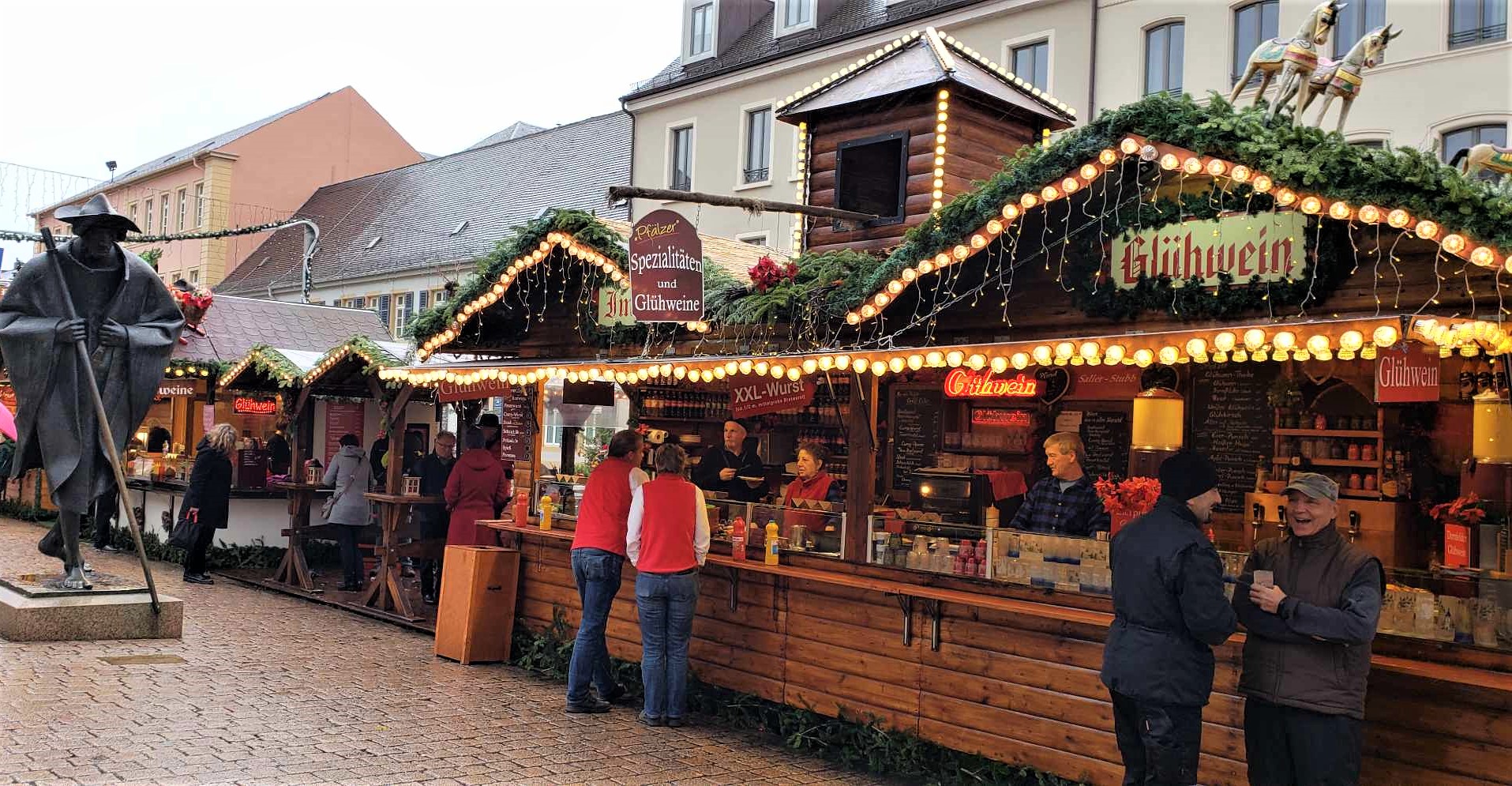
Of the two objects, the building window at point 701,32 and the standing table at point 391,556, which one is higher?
the building window at point 701,32

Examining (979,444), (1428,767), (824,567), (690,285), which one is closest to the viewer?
(1428,767)

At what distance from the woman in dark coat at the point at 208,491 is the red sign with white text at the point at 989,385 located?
7829mm

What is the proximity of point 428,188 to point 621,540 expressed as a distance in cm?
3160

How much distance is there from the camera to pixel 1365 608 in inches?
198

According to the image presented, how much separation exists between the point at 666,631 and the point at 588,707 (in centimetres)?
87

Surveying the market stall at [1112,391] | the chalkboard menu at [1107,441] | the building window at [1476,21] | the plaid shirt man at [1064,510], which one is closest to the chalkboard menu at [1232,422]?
the market stall at [1112,391]

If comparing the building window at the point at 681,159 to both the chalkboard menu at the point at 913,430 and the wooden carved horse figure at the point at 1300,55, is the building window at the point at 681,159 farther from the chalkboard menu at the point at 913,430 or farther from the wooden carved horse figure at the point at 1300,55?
the wooden carved horse figure at the point at 1300,55

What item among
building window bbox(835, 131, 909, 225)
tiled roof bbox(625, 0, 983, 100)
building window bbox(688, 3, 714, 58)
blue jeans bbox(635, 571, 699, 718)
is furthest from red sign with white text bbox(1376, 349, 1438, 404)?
building window bbox(688, 3, 714, 58)

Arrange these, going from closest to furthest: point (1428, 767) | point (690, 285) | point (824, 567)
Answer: point (1428, 767) → point (824, 567) → point (690, 285)

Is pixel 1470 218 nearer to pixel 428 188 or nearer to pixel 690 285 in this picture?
pixel 690 285

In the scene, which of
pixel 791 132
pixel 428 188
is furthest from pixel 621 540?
pixel 428 188

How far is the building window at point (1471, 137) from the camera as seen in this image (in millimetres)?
17375

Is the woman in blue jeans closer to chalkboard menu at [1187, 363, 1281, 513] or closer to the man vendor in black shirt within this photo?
the man vendor in black shirt

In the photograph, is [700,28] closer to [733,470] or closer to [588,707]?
[733,470]
